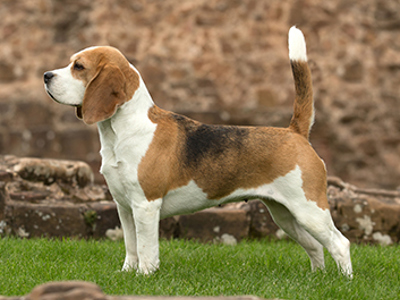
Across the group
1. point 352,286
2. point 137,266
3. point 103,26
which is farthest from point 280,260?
point 103,26

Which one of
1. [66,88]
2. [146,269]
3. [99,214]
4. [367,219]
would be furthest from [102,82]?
[367,219]

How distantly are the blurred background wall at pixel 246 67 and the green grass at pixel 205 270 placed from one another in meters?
3.50

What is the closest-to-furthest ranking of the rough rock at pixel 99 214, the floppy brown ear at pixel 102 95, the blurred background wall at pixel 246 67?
the floppy brown ear at pixel 102 95 < the rough rock at pixel 99 214 < the blurred background wall at pixel 246 67

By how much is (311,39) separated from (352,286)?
19.0 feet

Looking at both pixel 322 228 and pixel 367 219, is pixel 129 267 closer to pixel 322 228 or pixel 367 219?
pixel 322 228

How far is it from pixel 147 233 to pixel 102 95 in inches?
41.7

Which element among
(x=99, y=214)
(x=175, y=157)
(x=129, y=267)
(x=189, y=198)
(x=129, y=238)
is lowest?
(x=99, y=214)

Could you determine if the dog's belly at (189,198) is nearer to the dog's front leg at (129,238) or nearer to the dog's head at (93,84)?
the dog's front leg at (129,238)

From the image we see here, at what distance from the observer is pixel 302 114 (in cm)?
424

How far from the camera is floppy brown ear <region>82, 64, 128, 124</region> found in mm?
3750

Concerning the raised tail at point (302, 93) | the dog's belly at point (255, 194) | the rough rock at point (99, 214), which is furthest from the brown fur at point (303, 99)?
the rough rock at point (99, 214)

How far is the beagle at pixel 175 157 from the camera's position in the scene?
3.81 m

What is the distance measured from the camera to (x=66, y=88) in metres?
3.79

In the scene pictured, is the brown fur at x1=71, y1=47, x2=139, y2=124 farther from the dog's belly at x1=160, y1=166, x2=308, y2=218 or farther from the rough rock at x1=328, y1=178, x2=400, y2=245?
the rough rock at x1=328, y1=178, x2=400, y2=245
